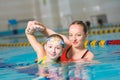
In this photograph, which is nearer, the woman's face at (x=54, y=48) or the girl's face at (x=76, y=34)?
the woman's face at (x=54, y=48)

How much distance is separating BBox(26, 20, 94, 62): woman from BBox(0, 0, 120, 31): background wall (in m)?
8.45

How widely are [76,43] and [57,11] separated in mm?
10569

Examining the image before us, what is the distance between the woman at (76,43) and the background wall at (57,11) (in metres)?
8.45

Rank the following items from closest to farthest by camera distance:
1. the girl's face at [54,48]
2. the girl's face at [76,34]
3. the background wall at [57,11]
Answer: the girl's face at [54,48] → the girl's face at [76,34] → the background wall at [57,11]

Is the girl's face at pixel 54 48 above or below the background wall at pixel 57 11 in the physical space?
below

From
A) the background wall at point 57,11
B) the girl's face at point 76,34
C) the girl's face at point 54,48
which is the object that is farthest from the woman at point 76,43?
the background wall at point 57,11

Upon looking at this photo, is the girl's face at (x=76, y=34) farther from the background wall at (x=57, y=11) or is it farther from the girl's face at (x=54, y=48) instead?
the background wall at (x=57, y=11)

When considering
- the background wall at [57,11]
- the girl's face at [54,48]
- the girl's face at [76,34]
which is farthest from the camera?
the background wall at [57,11]

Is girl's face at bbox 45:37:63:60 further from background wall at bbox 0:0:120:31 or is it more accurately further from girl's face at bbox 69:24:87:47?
background wall at bbox 0:0:120:31

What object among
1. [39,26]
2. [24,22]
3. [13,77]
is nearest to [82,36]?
[39,26]

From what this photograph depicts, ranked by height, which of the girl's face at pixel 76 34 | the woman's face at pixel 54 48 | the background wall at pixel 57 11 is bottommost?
the woman's face at pixel 54 48

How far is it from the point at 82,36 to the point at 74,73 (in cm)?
72

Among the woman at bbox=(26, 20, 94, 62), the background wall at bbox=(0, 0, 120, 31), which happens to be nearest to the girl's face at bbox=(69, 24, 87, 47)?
the woman at bbox=(26, 20, 94, 62)

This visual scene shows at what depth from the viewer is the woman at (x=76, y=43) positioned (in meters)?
3.60
